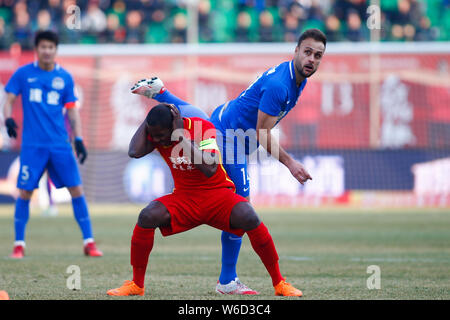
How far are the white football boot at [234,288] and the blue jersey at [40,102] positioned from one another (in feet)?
12.4

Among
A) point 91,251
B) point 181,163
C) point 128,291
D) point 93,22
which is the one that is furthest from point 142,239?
point 93,22

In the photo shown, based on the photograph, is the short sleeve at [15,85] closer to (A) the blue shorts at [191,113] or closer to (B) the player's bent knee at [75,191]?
(B) the player's bent knee at [75,191]

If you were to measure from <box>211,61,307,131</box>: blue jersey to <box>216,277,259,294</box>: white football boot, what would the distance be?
53.2 inches

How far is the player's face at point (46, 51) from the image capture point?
9.17 metres

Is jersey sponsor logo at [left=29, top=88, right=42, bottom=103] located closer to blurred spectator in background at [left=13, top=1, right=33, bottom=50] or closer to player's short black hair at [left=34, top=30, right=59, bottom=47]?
player's short black hair at [left=34, top=30, right=59, bottom=47]

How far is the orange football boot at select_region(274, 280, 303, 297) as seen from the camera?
607 cm

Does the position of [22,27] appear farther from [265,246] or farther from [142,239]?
[265,246]

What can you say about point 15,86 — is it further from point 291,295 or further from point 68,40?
point 68,40

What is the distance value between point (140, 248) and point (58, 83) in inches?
158

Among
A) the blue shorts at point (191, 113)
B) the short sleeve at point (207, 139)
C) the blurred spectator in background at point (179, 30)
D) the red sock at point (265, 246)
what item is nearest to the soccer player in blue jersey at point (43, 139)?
the blue shorts at point (191, 113)

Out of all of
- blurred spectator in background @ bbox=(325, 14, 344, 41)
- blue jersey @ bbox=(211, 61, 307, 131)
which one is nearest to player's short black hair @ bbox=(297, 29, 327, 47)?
blue jersey @ bbox=(211, 61, 307, 131)

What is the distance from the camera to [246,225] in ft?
19.8
